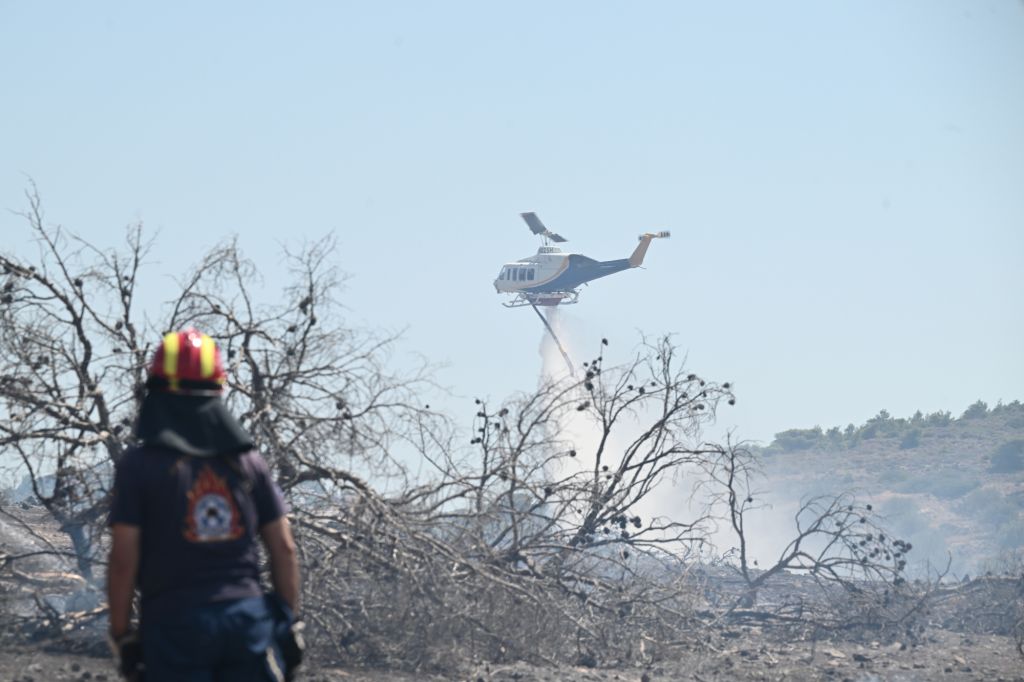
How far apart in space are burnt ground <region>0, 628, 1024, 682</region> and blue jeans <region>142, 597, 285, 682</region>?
5.51 meters

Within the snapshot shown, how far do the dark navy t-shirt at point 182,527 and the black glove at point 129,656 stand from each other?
0.28 feet

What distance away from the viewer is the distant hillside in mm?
51969

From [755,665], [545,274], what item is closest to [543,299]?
[545,274]

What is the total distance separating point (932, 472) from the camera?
61438mm

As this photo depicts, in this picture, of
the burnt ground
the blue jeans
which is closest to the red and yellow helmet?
the blue jeans

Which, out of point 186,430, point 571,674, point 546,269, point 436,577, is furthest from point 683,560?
point 546,269

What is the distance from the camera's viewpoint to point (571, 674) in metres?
11.7

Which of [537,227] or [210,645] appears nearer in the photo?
[210,645]

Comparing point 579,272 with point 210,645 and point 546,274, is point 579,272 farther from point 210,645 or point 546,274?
point 210,645

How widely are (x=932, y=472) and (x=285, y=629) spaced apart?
6055 centimetres

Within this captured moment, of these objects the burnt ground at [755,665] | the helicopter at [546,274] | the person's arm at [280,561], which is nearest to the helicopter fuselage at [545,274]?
the helicopter at [546,274]

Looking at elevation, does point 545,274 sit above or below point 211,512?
above

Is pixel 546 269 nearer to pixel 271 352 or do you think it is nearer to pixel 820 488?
pixel 820 488

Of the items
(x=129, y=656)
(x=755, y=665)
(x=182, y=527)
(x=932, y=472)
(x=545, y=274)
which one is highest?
(x=545, y=274)
